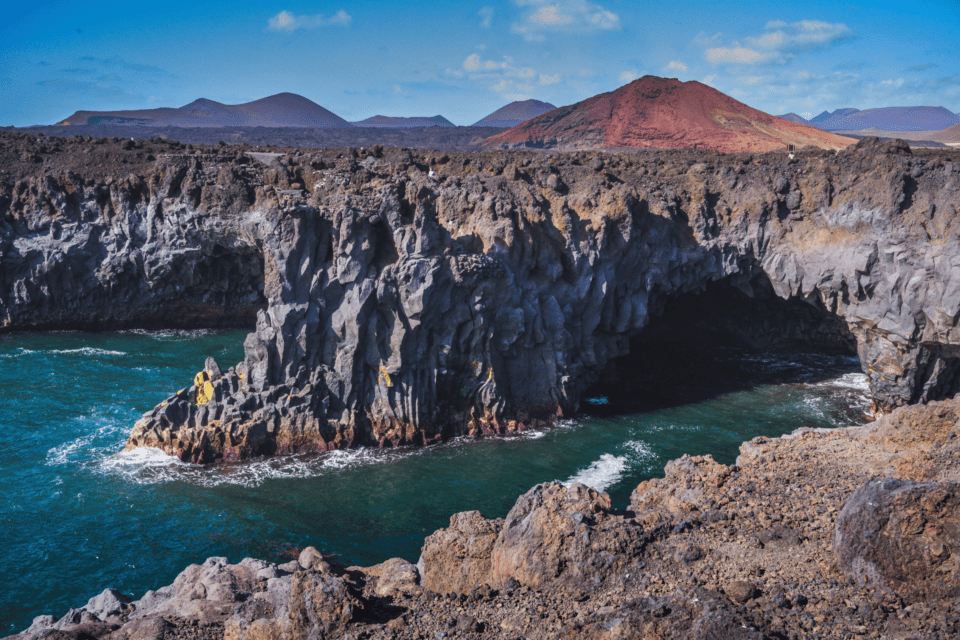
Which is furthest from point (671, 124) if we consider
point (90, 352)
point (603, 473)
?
point (90, 352)

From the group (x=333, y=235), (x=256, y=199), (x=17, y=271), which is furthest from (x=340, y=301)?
(x=17, y=271)

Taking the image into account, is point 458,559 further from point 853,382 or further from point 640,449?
point 853,382

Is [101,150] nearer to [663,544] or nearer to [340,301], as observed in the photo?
[340,301]

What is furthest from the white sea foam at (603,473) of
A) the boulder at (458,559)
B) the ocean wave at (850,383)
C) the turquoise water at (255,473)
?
the ocean wave at (850,383)

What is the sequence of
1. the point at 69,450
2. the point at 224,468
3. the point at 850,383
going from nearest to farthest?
the point at 224,468
the point at 69,450
the point at 850,383

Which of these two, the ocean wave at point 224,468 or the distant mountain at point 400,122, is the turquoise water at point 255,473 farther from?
the distant mountain at point 400,122

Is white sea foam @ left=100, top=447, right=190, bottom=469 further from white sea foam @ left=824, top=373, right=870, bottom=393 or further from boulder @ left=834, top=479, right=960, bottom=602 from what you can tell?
white sea foam @ left=824, top=373, right=870, bottom=393
